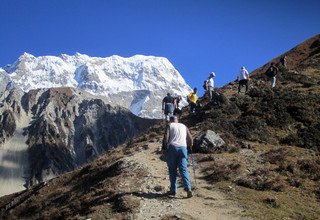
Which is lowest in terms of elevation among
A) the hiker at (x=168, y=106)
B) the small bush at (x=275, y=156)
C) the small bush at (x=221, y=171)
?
the small bush at (x=221, y=171)

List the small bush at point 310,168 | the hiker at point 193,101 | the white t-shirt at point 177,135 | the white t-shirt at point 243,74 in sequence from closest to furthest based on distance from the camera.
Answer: the white t-shirt at point 177,135
the small bush at point 310,168
the hiker at point 193,101
the white t-shirt at point 243,74

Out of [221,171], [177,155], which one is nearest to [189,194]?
[177,155]

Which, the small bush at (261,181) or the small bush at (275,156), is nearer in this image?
the small bush at (261,181)

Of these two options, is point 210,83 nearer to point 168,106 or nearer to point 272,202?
point 168,106

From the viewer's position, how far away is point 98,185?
66.2 ft

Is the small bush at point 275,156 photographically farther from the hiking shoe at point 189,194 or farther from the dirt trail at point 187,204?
the hiking shoe at point 189,194

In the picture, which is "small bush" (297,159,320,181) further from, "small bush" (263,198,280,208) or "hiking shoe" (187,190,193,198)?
"hiking shoe" (187,190,193,198)

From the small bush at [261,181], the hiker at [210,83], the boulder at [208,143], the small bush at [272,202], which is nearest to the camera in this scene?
the small bush at [272,202]

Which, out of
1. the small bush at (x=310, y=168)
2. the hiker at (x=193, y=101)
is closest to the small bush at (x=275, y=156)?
the small bush at (x=310, y=168)

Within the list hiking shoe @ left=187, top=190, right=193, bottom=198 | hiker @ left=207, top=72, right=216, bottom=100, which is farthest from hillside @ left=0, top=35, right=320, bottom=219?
hiker @ left=207, top=72, right=216, bottom=100

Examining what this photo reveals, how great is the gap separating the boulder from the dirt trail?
4836 millimetres

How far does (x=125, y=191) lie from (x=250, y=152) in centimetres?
919

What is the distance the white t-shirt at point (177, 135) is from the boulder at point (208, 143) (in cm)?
772

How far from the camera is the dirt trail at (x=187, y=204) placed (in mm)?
15578
